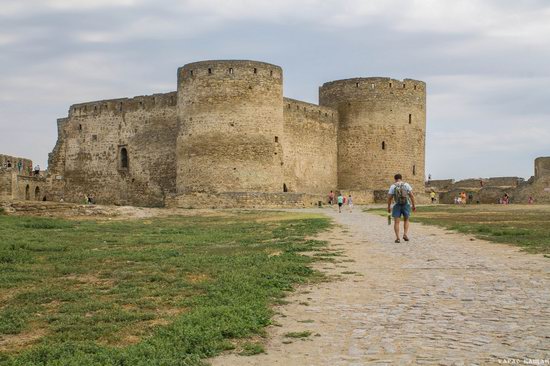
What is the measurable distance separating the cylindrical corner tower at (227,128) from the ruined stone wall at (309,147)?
9.70 ft

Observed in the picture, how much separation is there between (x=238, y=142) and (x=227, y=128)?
3.05ft

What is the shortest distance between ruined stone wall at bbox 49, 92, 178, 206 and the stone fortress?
0.21ft

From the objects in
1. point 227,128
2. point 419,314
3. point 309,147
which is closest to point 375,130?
point 309,147

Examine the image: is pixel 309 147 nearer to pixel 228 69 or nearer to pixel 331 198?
pixel 331 198

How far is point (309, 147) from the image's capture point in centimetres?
4103

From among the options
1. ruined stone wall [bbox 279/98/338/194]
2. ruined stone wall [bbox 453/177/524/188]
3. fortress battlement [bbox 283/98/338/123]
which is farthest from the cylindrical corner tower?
ruined stone wall [bbox 453/177/524/188]

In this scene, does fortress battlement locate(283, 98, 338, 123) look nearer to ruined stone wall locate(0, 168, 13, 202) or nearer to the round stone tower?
the round stone tower

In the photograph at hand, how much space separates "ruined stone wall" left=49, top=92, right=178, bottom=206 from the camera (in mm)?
38438

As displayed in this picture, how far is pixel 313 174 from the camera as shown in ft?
136

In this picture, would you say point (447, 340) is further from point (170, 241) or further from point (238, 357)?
point (170, 241)

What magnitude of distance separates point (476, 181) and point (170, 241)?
1928 inches

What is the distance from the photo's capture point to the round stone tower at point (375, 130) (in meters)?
43.3

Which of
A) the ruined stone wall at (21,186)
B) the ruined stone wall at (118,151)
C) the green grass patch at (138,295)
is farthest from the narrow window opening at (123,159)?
the green grass patch at (138,295)

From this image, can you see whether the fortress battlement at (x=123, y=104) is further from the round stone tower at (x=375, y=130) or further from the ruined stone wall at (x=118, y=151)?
the round stone tower at (x=375, y=130)
